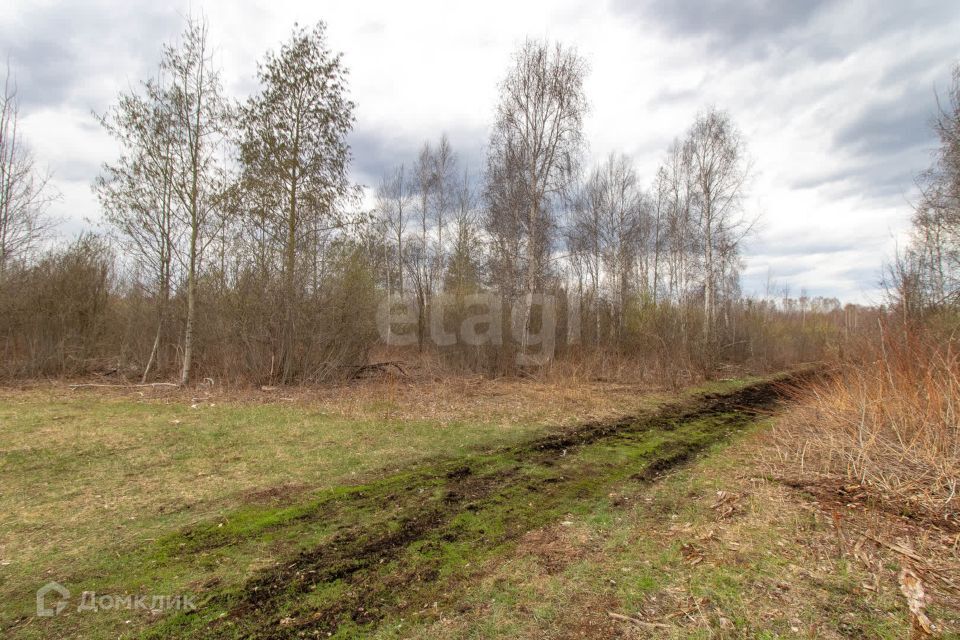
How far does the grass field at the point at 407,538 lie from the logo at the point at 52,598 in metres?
0.05

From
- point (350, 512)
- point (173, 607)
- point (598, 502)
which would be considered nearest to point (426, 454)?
point (350, 512)

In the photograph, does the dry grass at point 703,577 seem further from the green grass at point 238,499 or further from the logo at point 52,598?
the logo at point 52,598

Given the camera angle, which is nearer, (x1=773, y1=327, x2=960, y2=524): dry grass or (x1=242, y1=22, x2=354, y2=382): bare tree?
(x1=773, y1=327, x2=960, y2=524): dry grass

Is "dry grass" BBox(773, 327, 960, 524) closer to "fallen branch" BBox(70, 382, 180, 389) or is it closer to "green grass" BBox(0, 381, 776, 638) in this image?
"green grass" BBox(0, 381, 776, 638)

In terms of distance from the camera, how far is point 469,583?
2.70m

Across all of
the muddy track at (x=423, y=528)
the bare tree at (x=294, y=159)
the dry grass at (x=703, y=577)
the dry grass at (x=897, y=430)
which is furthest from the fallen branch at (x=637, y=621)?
the bare tree at (x=294, y=159)

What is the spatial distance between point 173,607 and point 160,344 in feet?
44.2

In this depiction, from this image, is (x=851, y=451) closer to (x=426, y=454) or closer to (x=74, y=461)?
(x=426, y=454)

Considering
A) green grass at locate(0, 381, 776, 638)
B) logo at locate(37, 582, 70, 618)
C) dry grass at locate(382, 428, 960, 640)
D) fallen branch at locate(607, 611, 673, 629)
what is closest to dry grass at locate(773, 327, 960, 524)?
dry grass at locate(382, 428, 960, 640)

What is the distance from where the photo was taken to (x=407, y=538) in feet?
10.9

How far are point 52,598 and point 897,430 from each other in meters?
7.37

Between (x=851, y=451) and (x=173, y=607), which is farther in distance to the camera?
(x=851, y=451)

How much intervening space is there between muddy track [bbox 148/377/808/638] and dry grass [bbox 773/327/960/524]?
152 cm

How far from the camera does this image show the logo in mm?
2385
